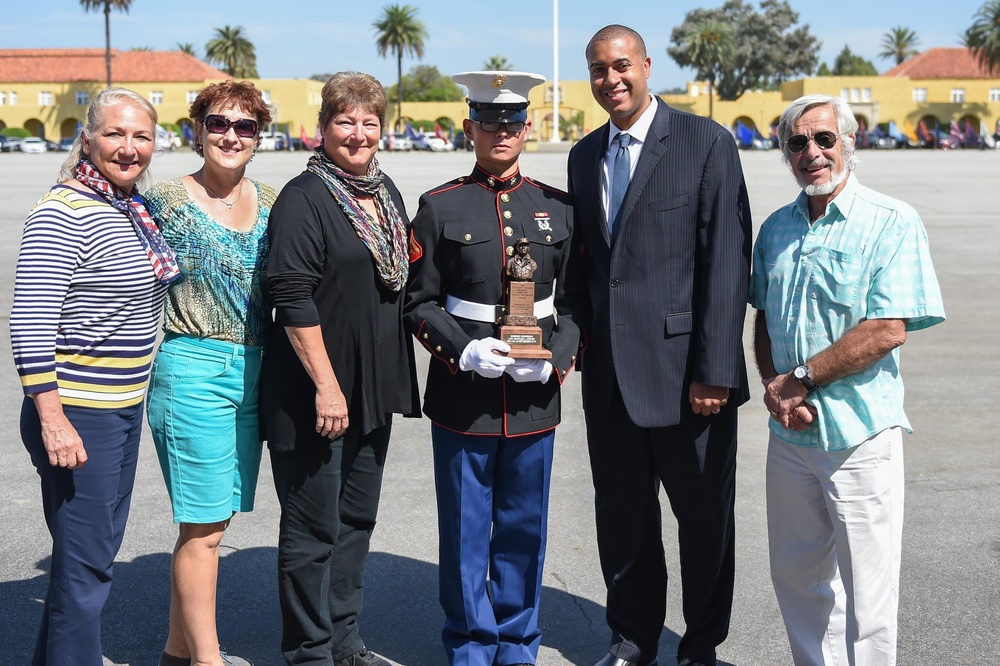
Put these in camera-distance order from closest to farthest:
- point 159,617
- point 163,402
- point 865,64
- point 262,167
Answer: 1. point 163,402
2. point 159,617
3. point 262,167
4. point 865,64

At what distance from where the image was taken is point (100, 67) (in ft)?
285

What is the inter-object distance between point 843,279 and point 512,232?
45.7 inches

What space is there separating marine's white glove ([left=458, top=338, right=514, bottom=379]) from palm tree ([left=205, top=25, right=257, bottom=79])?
9505cm

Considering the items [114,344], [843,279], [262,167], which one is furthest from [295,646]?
[262,167]

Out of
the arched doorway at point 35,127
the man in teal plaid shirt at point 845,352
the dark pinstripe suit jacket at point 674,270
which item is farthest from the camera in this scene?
the arched doorway at point 35,127

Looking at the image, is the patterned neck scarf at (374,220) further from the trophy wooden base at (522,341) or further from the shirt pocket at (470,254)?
the trophy wooden base at (522,341)

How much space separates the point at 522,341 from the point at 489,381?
0.25 metres

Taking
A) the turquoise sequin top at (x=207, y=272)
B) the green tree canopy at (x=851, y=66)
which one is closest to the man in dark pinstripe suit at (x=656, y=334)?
the turquoise sequin top at (x=207, y=272)

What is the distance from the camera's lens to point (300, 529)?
363 cm

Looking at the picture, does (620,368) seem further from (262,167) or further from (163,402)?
(262,167)

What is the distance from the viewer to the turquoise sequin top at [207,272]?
3.48 meters

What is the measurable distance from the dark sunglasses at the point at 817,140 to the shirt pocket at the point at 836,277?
35cm

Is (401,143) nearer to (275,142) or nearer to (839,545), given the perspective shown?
(275,142)

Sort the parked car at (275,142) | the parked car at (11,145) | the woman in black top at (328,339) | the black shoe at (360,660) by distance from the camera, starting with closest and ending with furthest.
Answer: the woman in black top at (328,339), the black shoe at (360,660), the parked car at (11,145), the parked car at (275,142)
